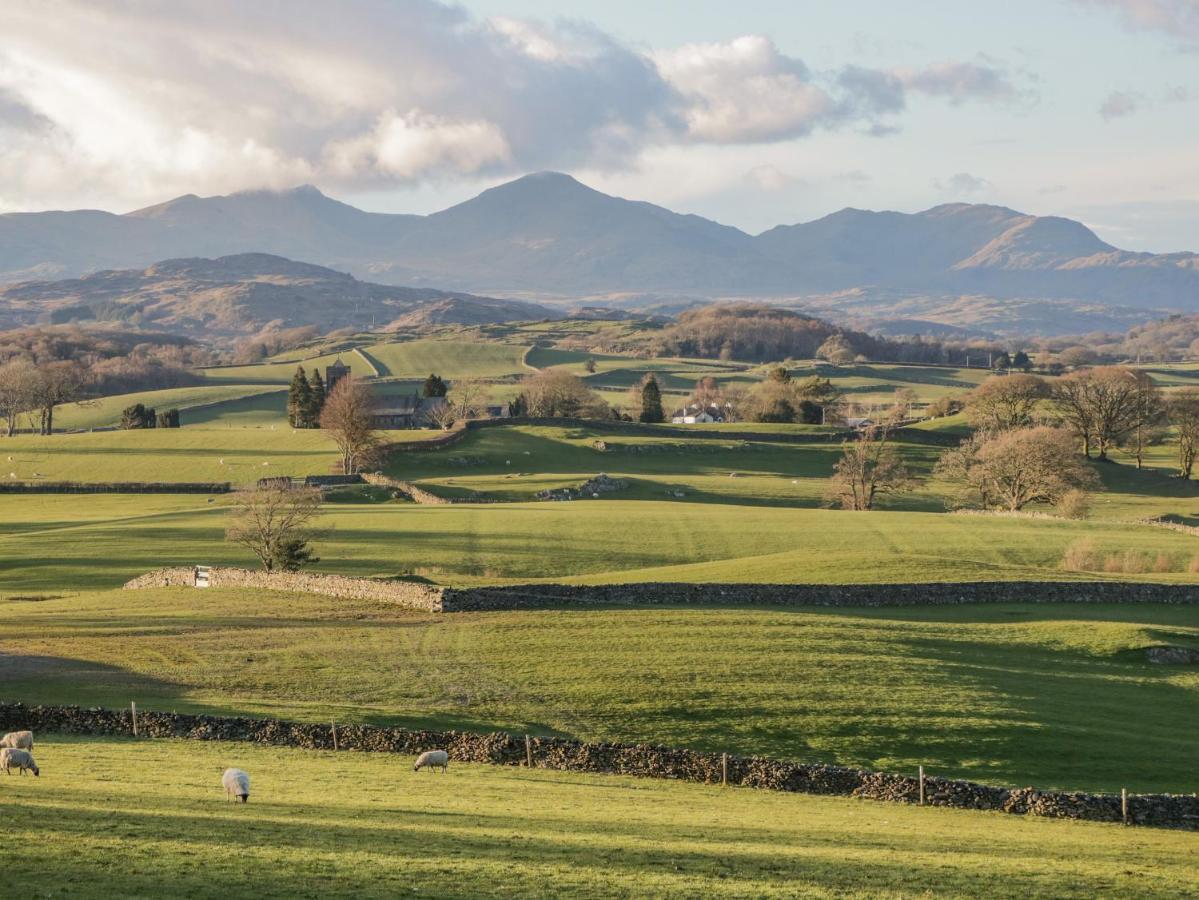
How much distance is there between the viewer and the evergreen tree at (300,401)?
463 ft

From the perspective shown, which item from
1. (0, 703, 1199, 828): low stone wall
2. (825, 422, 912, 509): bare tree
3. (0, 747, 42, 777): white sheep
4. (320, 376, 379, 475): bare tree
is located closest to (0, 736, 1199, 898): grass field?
(0, 747, 42, 777): white sheep

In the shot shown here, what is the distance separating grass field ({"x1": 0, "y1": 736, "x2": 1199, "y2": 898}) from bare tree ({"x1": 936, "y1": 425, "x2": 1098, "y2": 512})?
73.2 m

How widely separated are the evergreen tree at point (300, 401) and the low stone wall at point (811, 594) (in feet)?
305

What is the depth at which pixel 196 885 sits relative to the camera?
1834 cm

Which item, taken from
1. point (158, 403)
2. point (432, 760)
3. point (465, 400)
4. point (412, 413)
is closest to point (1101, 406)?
point (465, 400)

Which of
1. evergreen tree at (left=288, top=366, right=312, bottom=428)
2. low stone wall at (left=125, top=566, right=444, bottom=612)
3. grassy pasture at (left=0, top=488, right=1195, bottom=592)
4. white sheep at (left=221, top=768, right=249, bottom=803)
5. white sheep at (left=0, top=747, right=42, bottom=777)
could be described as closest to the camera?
white sheep at (left=221, top=768, right=249, bottom=803)

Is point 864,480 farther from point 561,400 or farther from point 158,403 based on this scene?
point 158,403

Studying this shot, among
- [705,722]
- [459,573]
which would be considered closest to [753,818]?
[705,722]

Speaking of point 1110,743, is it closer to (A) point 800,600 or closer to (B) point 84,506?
(A) point 800,600

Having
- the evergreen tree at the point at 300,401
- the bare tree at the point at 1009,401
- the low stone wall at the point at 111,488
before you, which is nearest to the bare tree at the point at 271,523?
the low stone wall at the point at 111,488

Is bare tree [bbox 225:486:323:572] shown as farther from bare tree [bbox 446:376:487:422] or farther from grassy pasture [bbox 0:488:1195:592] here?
bare tree [bbox 446:376:487:422]

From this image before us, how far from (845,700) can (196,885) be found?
24285 millimetres

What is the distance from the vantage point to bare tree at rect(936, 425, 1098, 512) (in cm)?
9675

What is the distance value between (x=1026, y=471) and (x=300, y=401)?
83.0 m
